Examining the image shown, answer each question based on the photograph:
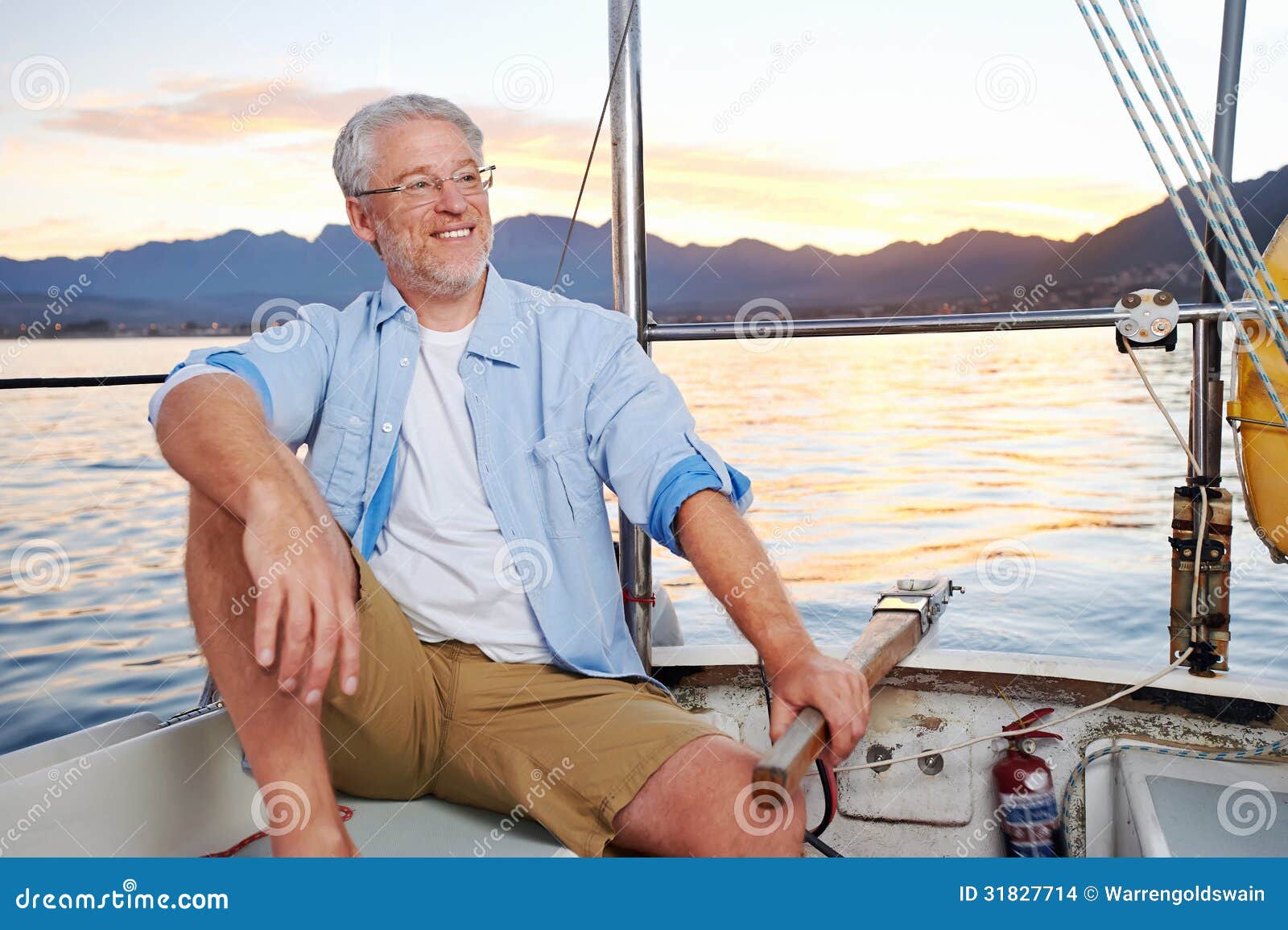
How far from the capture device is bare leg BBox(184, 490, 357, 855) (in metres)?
1.02

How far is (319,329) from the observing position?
144cm

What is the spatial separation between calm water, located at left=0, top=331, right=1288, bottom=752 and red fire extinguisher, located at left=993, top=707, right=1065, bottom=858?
111 centimetres

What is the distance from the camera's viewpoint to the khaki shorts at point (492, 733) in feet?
3.77

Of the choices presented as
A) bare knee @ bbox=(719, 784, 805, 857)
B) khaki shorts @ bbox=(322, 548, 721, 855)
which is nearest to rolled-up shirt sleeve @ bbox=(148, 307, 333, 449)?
khaki shorts @ bbox=(322, 548, 721, 855)

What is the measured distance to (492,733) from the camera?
125cm

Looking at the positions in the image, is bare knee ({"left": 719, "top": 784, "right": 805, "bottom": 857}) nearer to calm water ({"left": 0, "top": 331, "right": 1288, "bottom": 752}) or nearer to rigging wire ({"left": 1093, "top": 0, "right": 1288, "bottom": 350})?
rigging wire ({"left": 1093, "top": 0, "right": 1288, "bottom": 350})

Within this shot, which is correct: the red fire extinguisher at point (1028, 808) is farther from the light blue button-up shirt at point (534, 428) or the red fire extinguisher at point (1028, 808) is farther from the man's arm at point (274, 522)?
the man's arm at point (274, 522)

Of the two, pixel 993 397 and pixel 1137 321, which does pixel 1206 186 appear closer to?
pixel 1137 321

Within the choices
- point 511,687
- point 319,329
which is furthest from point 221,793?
point 319,329

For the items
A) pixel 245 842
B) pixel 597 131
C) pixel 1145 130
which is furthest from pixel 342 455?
pixel 1145 130

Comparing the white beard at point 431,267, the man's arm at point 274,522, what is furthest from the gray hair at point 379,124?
the man's arm at point 274,522

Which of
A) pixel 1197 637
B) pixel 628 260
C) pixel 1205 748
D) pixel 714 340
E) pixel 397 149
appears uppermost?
pixel 397 149

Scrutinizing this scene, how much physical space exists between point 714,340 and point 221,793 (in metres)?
0.98

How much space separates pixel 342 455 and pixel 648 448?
40cm
